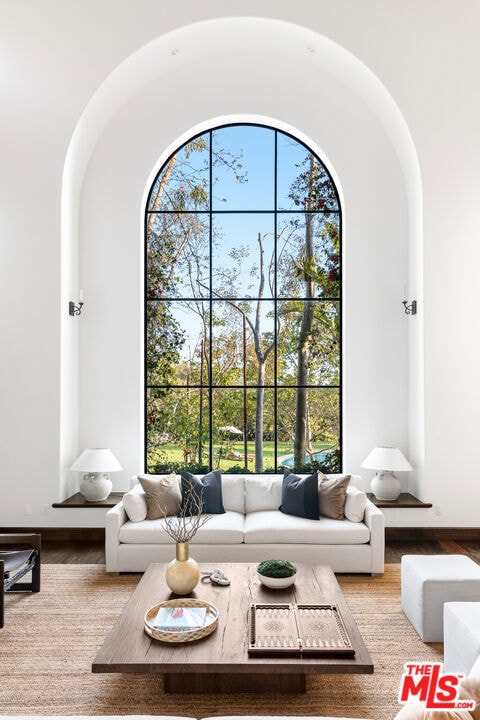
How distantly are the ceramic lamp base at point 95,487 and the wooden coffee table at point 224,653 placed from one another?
85.5 inches

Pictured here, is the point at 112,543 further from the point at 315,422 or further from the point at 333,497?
the point at 315,422

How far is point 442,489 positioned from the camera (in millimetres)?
6078

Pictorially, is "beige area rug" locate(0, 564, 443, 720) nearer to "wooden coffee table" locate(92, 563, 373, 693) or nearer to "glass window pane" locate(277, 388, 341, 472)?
"wooden coffee table" locate(92, 563, 373, 693)

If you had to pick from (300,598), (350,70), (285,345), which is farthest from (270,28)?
(300,598)

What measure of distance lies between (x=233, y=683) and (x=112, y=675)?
2.42ft

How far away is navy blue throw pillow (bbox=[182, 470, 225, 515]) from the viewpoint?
5.45 meters

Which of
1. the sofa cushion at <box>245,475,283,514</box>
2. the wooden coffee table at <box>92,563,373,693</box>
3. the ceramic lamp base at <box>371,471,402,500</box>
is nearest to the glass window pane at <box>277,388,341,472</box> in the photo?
the ceramic lamp base at <box>371,471,402,500</box>

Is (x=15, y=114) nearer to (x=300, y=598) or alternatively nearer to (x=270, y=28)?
(x=270, y=28)

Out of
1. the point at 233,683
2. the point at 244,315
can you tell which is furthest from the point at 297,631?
the point at 244,315

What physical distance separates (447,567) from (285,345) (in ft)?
11.8

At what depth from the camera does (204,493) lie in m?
5.49

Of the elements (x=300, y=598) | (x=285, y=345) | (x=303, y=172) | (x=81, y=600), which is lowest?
(x=81, y=600)

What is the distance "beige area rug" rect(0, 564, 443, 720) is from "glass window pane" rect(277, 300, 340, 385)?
2.76 meters

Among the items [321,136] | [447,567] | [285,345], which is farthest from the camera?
[285,345]
